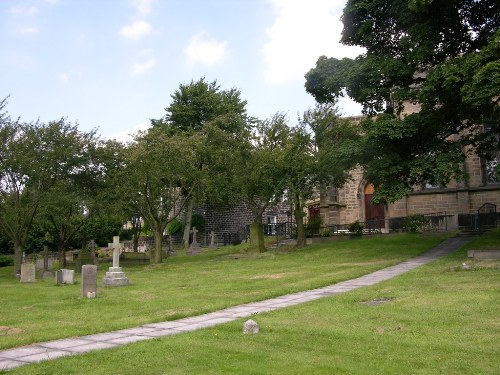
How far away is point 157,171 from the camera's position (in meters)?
26.3

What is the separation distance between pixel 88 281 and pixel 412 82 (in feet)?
49.2

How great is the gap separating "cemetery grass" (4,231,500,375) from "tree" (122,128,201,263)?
17.3m

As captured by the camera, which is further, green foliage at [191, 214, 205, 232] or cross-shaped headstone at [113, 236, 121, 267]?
green foliage at [191, 214, 205, 232]

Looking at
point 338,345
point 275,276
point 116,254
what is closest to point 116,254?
point 116,254

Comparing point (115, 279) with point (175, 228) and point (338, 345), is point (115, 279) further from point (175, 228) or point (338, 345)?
point (175, 228)

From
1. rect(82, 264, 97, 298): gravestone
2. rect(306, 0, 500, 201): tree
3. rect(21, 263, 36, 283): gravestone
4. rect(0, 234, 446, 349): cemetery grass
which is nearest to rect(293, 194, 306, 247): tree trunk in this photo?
rect(0, 234, 446, 349): cemetery grass

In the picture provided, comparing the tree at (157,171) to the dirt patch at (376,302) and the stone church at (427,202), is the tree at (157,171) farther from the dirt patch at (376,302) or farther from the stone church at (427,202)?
the dirt patch at (376,302)

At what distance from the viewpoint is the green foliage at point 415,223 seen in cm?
3023

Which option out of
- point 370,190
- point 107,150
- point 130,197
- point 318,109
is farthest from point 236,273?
point 370,190

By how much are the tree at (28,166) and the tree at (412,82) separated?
13.2m

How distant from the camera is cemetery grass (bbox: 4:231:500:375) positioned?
577cm

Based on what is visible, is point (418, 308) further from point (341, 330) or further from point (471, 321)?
point (341, 330)

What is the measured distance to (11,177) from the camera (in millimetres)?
25031

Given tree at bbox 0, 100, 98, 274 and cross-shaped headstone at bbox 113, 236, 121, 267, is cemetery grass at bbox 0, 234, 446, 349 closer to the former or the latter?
cross-shaped headstone at bbox 113, 236, 121, 267
